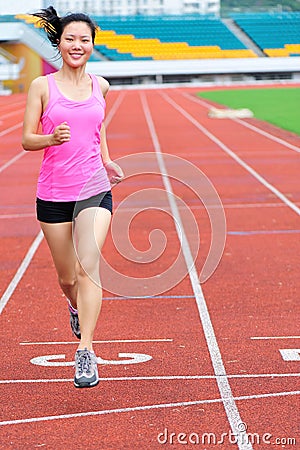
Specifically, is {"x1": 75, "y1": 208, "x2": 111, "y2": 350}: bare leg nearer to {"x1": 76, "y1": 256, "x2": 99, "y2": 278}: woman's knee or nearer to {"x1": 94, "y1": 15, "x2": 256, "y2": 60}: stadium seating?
{"x1": 76, "y1": 256, "x2": 99, "y2": 278}: woman's knee

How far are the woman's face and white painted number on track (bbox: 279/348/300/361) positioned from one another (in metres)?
2.01

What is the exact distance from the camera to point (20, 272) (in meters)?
8.48

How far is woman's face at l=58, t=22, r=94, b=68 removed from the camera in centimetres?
484

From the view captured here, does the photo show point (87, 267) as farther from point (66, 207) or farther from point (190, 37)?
point (190, 37)

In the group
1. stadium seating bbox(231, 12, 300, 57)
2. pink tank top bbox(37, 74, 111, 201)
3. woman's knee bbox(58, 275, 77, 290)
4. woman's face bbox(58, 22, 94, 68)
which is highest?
woman's face bbox(58, 22, 94, 68)

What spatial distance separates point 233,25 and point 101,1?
103 ft

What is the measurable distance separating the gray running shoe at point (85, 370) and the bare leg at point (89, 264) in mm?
54

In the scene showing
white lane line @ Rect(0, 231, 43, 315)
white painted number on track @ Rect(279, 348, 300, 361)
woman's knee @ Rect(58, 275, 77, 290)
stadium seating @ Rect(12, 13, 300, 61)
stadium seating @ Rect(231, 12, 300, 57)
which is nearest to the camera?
woman's knee @ Rect(58, 275, 77, 290)

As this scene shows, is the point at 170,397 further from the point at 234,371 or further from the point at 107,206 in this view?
the point at 107,206

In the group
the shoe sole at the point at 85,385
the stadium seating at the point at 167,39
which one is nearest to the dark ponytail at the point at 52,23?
the shoe sole at the point at 85,385

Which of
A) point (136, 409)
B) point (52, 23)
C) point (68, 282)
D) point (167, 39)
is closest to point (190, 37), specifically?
point (167, 39)

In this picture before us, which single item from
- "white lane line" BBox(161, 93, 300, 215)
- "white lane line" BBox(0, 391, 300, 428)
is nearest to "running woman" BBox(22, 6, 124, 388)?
"white lane line" BBox(0, 391, 300, 428)

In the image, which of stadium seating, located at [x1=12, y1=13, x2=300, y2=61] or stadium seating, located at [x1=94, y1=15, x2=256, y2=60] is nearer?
stadium seating, located at [x1=94, y1=15, x2=256, y2=60]

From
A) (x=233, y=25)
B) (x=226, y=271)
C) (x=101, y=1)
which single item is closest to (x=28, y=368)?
(x=226, y=271)
